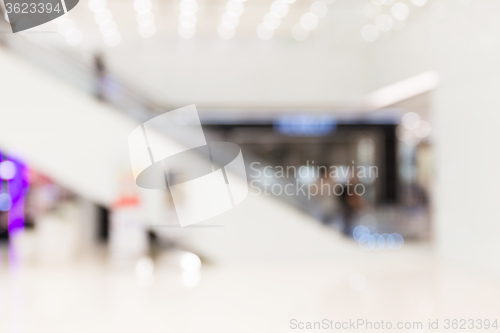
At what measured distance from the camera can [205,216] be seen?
728 cm

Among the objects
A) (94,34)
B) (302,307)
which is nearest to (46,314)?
(302,307)

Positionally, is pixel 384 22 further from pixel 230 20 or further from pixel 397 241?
pixel 397 241

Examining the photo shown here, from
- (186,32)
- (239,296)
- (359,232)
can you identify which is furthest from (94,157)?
(359,232)

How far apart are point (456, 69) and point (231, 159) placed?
4170 mm

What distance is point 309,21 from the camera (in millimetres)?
9906

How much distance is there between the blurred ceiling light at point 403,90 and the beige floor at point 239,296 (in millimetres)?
3745

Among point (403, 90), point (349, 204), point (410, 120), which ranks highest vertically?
point (403, 90)

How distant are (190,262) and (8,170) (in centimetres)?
537

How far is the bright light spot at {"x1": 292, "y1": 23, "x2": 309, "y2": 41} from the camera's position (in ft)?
33.9

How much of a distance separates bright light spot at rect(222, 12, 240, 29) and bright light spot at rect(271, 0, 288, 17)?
0.94 m

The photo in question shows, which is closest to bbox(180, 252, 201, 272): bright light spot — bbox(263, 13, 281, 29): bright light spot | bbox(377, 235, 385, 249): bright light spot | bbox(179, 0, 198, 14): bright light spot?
bbox(377, 235, 385, 249): bright light spot

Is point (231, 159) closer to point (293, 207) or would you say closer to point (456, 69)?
point (293, 207)

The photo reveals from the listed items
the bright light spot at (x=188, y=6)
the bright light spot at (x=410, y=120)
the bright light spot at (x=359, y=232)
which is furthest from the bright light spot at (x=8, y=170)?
Result: the bright light spot at (x=410, y=120)

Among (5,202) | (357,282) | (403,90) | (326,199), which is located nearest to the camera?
(357,282)
